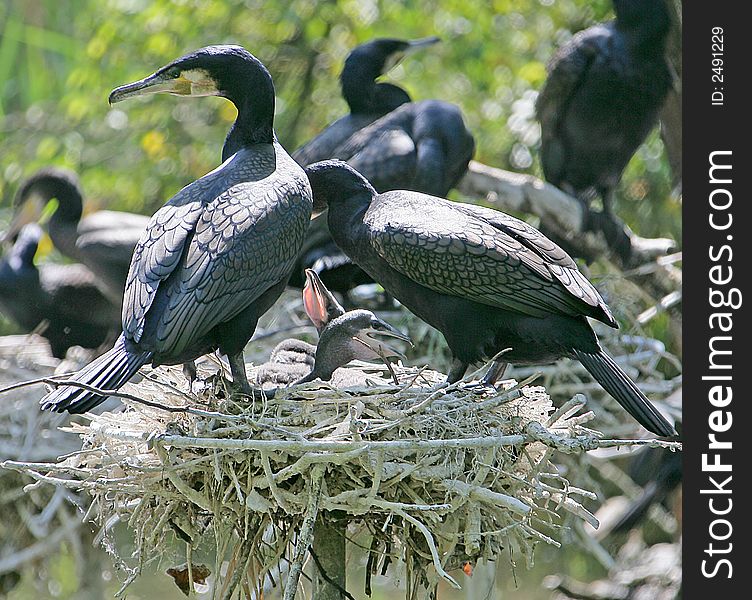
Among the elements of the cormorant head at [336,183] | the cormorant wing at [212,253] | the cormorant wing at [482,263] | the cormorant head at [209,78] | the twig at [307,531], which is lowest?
the twig at [307,531]

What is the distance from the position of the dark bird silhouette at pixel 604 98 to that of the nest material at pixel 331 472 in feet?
10.5

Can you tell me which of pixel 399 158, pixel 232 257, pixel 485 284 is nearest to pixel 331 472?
pixel 232 257

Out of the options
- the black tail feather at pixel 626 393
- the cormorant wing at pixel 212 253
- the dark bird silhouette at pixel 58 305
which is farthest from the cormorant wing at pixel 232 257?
the dark bird silhouette at pixel 58 305

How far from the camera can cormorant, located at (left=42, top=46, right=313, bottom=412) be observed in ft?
9.52

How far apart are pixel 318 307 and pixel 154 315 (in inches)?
37.7

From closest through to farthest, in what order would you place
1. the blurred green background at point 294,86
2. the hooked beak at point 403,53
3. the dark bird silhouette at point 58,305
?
the hooked beak at point 403,53 → the dark bird silhouette at point 58,305 → the blurred green background at point 294,86

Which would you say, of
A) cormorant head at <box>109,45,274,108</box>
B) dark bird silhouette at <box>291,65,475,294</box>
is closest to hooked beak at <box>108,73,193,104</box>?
cormorant head at <box>109,45,274,108</box>

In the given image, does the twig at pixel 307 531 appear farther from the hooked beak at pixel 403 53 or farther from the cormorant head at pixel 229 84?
the hooked beak at pixel 403 53

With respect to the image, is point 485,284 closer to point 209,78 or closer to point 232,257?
point 232,257

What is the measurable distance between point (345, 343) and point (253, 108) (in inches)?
28.6

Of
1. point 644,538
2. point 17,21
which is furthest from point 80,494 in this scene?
point 17,21

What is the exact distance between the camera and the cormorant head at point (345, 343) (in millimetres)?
3471

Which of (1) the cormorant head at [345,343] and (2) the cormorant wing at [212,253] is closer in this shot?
(2) the cormorant wing at [212,253]
